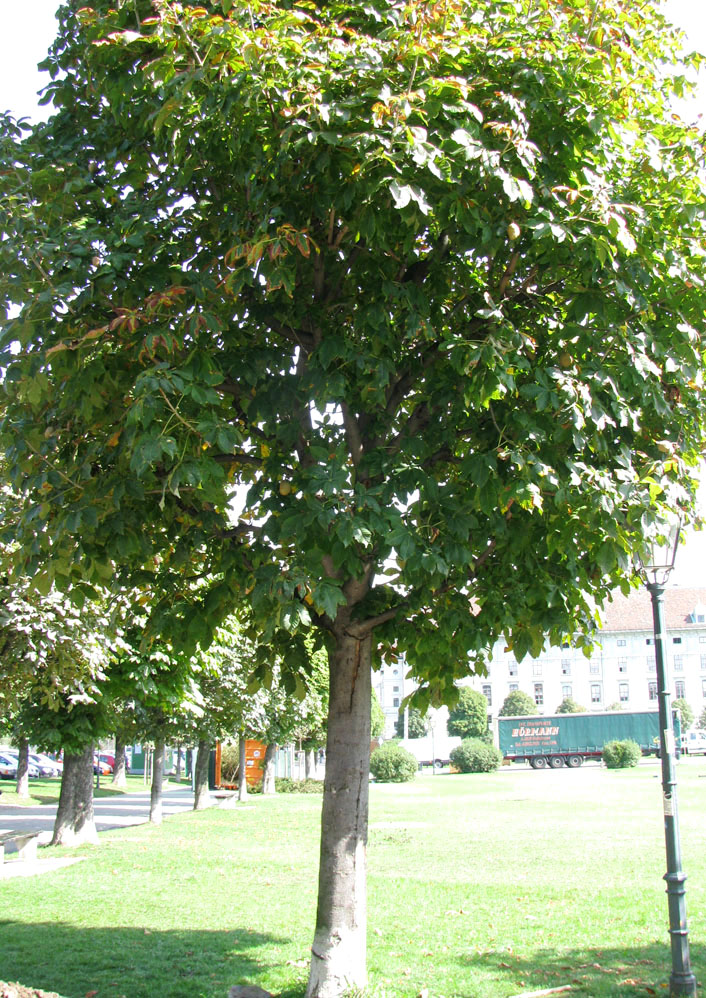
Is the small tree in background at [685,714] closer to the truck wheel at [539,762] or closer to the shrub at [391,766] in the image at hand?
the truck wheel at [539,762]

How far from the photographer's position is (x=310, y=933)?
9500 millimetres

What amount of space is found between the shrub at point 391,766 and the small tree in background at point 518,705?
40.9 metres

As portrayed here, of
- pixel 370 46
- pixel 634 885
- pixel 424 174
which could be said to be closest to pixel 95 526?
pixel 424 174

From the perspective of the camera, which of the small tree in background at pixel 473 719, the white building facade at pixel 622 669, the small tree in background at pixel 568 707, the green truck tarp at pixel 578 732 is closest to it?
the green truck tarp at pixel 578 732

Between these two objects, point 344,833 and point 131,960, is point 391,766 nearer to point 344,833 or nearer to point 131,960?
point 131,960

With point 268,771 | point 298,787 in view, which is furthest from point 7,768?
point 268,771

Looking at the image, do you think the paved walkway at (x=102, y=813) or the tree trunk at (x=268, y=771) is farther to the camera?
the tree trunk at (x=268, y=771)

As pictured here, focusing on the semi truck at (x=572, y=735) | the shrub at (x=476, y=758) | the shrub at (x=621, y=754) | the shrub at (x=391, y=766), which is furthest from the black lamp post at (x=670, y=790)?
the semi truck at (x=572, y=735)

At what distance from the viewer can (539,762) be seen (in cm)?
6019

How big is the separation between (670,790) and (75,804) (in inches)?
576

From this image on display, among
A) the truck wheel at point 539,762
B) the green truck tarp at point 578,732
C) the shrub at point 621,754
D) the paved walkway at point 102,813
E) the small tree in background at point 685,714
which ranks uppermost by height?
the small tree in background at point 685,714

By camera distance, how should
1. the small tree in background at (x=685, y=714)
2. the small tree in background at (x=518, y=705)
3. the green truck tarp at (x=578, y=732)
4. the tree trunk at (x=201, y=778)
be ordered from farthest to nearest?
1. the small tree in background at (x=685, y=714)
2. the small tree in background at (x=518, y=705)
3. the green truck tarp at (x=578, y=732)
4. the tree trunk at (x=201, y=778)

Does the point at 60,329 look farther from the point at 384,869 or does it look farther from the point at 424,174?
the point at 384,869

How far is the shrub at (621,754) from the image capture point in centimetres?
5194
